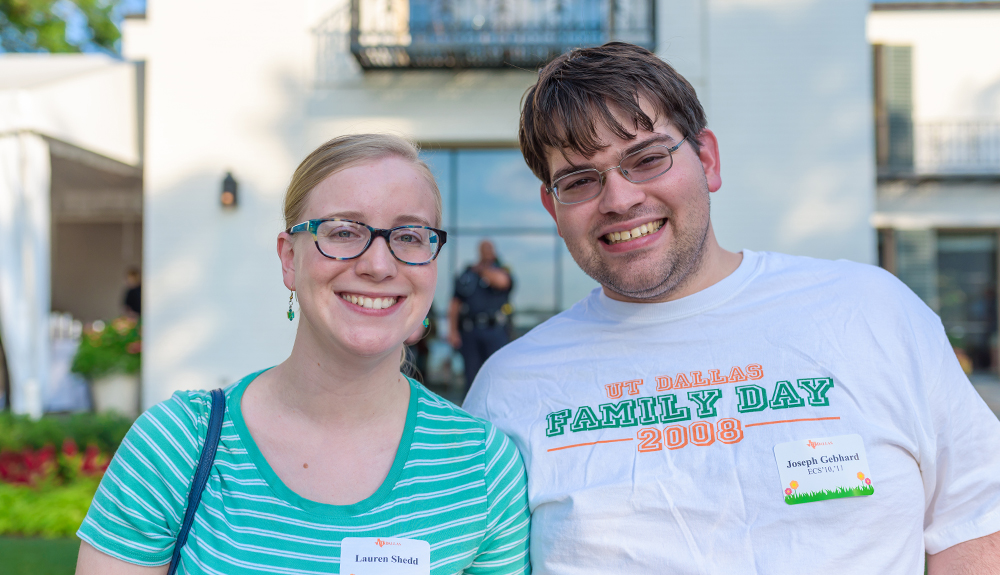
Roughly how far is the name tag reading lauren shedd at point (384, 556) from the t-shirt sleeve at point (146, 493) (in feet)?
1.19

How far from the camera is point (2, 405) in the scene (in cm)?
882

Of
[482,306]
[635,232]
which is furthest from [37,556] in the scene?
[482,306]

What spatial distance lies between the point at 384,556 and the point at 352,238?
27.6 inches

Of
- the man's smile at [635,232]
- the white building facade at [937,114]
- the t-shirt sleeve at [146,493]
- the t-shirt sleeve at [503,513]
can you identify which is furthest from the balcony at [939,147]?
the t-shirt sleeve at [146,493]

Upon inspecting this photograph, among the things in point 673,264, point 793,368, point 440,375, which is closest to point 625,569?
point 793,368

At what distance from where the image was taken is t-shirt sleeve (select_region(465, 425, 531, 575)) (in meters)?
1.51

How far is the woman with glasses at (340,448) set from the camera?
1.30 metres

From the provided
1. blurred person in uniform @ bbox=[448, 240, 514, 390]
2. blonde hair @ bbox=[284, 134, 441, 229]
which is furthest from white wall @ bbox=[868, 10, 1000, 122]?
blonde hair @ bbox=[284, 134, 441, 229]

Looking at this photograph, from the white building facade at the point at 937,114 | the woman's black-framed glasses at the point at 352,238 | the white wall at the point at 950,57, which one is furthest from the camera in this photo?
the white wall at the point at 950,57

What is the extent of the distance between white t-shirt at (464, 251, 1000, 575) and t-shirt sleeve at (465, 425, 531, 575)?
35 millimetres

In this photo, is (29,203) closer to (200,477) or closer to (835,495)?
(200,477)

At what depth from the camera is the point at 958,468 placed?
59.2 inches

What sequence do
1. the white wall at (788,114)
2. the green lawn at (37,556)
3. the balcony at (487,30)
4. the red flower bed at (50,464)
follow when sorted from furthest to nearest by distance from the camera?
1. the white wall at (788,114)
2. the balcony at (487,30)
3. the red flower bed at (50,464)
4. the green lawn at (37,556)

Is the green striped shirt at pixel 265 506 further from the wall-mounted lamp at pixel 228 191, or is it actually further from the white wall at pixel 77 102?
the white wall at pixel 77 102
